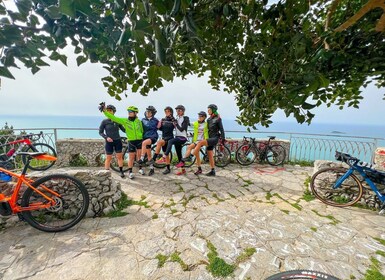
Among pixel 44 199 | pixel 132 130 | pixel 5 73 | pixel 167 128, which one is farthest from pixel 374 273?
pixel 132 130

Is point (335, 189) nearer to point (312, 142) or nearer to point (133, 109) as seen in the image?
point (312, 142)

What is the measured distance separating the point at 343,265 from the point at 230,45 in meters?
3.23

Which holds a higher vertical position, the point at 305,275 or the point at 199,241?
the point at 305,275

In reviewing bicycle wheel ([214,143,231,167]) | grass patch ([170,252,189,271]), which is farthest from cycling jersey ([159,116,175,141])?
grass patch ([170,252,189,271])

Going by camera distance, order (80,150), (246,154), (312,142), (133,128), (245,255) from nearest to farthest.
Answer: (245,255), (133,128), (80,150), (246,154), (312,142)

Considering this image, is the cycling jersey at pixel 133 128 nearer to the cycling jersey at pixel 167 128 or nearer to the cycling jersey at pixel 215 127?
the cycling jersey at pixel 167 128

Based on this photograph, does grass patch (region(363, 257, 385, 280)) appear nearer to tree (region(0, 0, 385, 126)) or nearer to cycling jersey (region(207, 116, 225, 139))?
tree (region(0, 0, 385, 126))

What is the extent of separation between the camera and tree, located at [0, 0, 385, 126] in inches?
31.8

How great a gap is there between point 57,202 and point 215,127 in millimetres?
4416

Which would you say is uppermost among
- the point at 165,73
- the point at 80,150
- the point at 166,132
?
the point at 165,73

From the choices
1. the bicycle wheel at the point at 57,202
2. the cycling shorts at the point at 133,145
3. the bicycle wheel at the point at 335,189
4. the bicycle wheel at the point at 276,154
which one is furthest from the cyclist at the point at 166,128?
the bicycle wheel at the point at 276,154

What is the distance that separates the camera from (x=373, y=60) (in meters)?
1.51

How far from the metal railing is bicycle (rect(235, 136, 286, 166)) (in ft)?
1.74

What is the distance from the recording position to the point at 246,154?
798 centimetres
